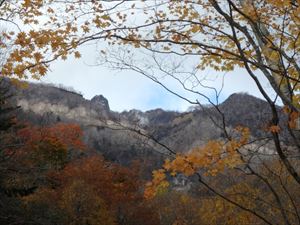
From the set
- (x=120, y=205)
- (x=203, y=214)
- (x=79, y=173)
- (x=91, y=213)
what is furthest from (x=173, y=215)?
(x=91, y=213)

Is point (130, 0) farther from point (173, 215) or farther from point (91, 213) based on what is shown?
point (173, 215)

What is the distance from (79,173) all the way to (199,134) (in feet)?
70.4

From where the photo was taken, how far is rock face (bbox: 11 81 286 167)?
16.7 ft

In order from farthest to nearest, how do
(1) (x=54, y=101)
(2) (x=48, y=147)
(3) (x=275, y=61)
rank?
(1) (x=54, y=101)
(2) (x=48, y=147)
(3) (x=275, y=61)

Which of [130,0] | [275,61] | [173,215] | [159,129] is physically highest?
[130,0]

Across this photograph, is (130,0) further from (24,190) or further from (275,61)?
(24,190)

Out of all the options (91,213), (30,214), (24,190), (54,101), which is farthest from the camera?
(54,101)

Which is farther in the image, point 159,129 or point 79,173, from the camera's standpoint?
point 79,173

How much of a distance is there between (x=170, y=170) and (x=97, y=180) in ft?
80.4

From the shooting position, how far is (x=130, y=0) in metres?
4.66

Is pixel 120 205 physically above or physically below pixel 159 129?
below

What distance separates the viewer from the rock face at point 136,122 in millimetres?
5082

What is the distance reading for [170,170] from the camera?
3.71 metres

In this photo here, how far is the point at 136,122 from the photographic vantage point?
5141mm
